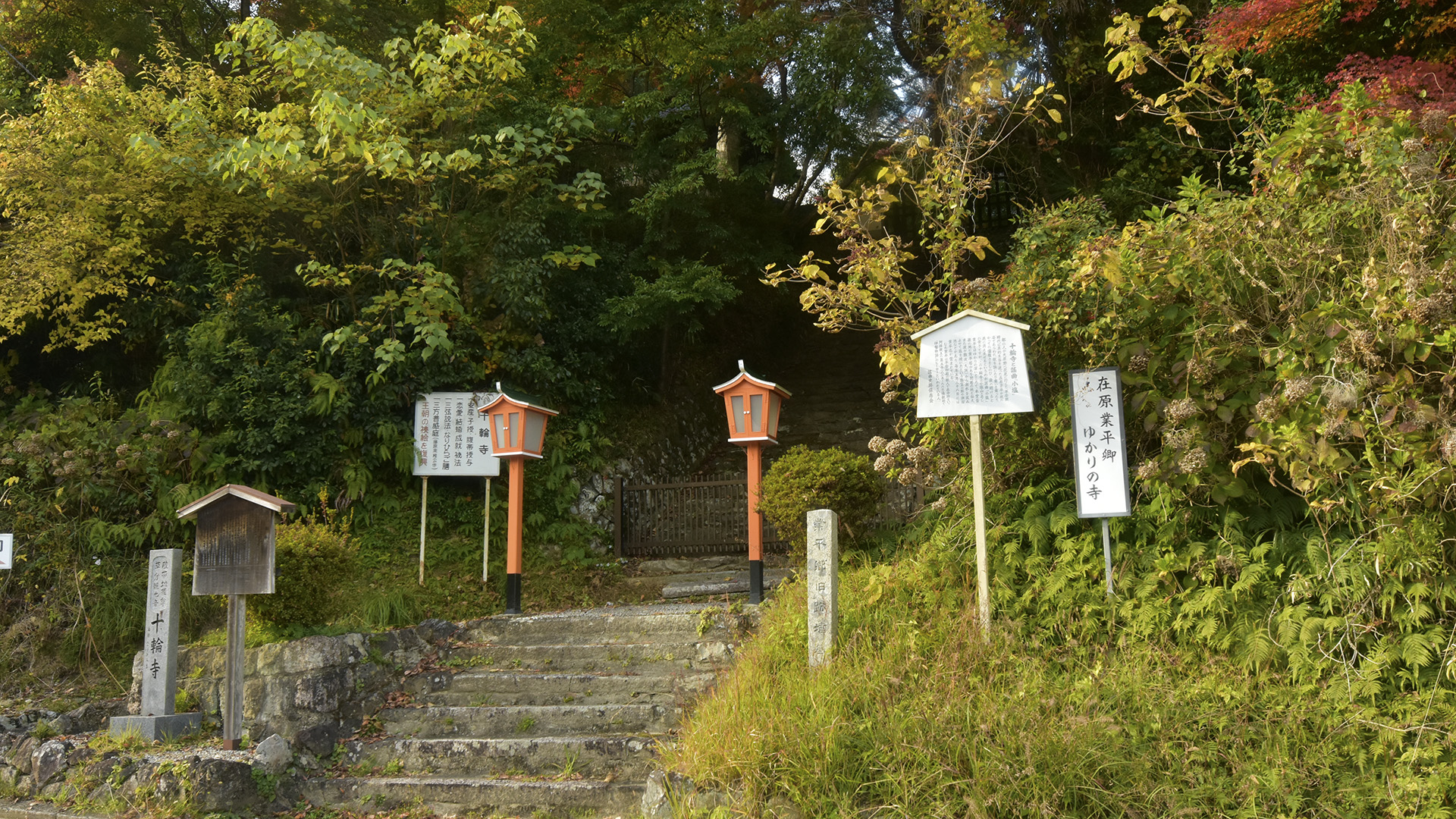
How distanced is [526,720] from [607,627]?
4.97ft

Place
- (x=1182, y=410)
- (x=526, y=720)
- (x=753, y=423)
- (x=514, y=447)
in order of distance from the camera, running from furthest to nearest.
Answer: (x=514, y=447)
(x=753, y=423)
(x=526, y=720)
(x=1182, y=410)

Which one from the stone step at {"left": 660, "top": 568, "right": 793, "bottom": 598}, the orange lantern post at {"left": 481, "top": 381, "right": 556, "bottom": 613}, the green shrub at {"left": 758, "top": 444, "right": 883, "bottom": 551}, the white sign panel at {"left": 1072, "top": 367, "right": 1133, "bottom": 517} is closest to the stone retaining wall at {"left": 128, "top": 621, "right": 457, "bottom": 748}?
the orange lantern post at {"left": 481, "top": 381, "right": 556, "bottom": 613}

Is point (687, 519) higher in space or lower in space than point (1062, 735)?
higher

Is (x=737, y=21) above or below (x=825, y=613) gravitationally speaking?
above

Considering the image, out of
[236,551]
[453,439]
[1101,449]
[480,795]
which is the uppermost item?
[453,439]

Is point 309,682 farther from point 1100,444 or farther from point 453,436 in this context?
point 1100,444

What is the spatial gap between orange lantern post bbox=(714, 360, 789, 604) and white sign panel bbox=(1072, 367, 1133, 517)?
10.2 ft

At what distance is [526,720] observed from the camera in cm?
658

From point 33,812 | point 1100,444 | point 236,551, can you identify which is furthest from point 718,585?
point 33,812

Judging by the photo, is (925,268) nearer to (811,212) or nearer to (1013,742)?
(811,212)

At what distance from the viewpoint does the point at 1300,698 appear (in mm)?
4730

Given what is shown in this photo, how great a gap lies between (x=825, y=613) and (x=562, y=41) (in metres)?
9.36

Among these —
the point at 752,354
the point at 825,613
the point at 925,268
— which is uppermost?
the point at 925,268

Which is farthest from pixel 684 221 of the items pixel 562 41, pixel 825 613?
pixel 825 613
